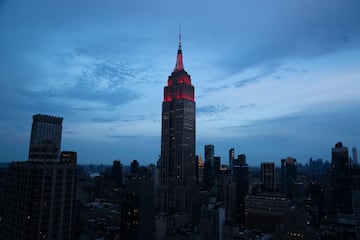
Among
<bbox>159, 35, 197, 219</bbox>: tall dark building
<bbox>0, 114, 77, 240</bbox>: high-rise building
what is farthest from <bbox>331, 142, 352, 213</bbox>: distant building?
<bbox>0, 114, 77, 240</bbox>: high-rise building

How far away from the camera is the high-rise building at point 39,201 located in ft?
134

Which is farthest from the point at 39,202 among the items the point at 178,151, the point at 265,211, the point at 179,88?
the point at 179,88

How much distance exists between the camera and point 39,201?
41.6 meters

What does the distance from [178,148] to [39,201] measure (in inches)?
4888

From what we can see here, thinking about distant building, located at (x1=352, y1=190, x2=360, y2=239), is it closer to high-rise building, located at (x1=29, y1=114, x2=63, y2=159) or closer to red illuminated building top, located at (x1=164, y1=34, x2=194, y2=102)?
high-rise building, located at (x1=29, y1=114, x2=63, y2=159)

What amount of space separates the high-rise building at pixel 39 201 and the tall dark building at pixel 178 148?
111 m

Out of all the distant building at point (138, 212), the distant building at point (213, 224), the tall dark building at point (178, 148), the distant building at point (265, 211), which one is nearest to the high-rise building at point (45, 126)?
the distant building at point (138, 212)

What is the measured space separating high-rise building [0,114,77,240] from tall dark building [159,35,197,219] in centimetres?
11090

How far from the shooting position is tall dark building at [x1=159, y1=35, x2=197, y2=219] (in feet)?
509

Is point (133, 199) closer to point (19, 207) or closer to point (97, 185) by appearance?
point (19, 207)

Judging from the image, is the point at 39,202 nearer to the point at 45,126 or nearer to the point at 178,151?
the point at 45,126

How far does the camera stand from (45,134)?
86.6 meters

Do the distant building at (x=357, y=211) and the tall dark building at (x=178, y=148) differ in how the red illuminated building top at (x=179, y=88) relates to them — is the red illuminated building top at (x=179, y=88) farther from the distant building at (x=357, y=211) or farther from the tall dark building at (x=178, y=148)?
the distant building at (x=357, y=211)

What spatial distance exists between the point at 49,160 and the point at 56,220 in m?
11.3
